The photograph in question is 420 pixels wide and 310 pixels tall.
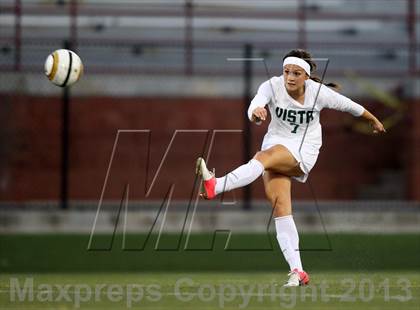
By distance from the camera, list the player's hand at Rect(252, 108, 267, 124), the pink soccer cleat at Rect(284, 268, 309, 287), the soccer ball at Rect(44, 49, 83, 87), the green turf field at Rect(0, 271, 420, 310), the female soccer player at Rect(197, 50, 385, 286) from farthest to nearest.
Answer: the soccer ball at Rect(44, 49, 83, 87) → the female soccer player at Rect(197, 50, 385, 286) → the pink soccer cleat at Rect(284, 268, 309, 287) → the player's hand at Rect(252, 108, 267, 124) → the green turf field at Rect(0, 271, 420, 310)

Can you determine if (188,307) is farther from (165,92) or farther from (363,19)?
(363,19)

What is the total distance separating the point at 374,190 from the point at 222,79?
10.8 ft

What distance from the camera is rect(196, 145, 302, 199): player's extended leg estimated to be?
9.11 meters

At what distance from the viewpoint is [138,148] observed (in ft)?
63.0

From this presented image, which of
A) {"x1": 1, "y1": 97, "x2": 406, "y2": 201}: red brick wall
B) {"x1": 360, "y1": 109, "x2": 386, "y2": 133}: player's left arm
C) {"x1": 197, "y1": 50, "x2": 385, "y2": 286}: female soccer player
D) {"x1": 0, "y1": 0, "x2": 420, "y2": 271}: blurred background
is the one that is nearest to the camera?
{"x1": 197, "y1": 50, "x2": 385, "y2": 286}: female soccer player

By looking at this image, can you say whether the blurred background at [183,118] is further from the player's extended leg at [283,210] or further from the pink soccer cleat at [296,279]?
the pink soccer cleat at [296,279]

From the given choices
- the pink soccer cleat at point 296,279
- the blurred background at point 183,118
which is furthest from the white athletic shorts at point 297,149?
the blurred background at point 183,118

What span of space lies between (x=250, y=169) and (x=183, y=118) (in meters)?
10.5

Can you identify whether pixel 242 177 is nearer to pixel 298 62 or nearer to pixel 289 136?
pixel 289 136

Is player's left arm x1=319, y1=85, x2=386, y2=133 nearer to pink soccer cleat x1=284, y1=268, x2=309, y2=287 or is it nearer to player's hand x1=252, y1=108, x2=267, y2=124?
player's hand x1=252, y1=108, x2=267, y2=124

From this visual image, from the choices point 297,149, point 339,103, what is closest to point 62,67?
point 297,149

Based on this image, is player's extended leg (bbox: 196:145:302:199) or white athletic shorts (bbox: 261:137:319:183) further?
white athletic shorts (bbox: 261:137:319:183)

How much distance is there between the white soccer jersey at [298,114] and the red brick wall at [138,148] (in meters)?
8.94

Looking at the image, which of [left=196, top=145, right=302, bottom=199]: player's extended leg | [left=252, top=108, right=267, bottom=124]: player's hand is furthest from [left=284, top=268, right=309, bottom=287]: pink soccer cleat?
[left=252, top=108, right=267, bottom=124]: player's hand
